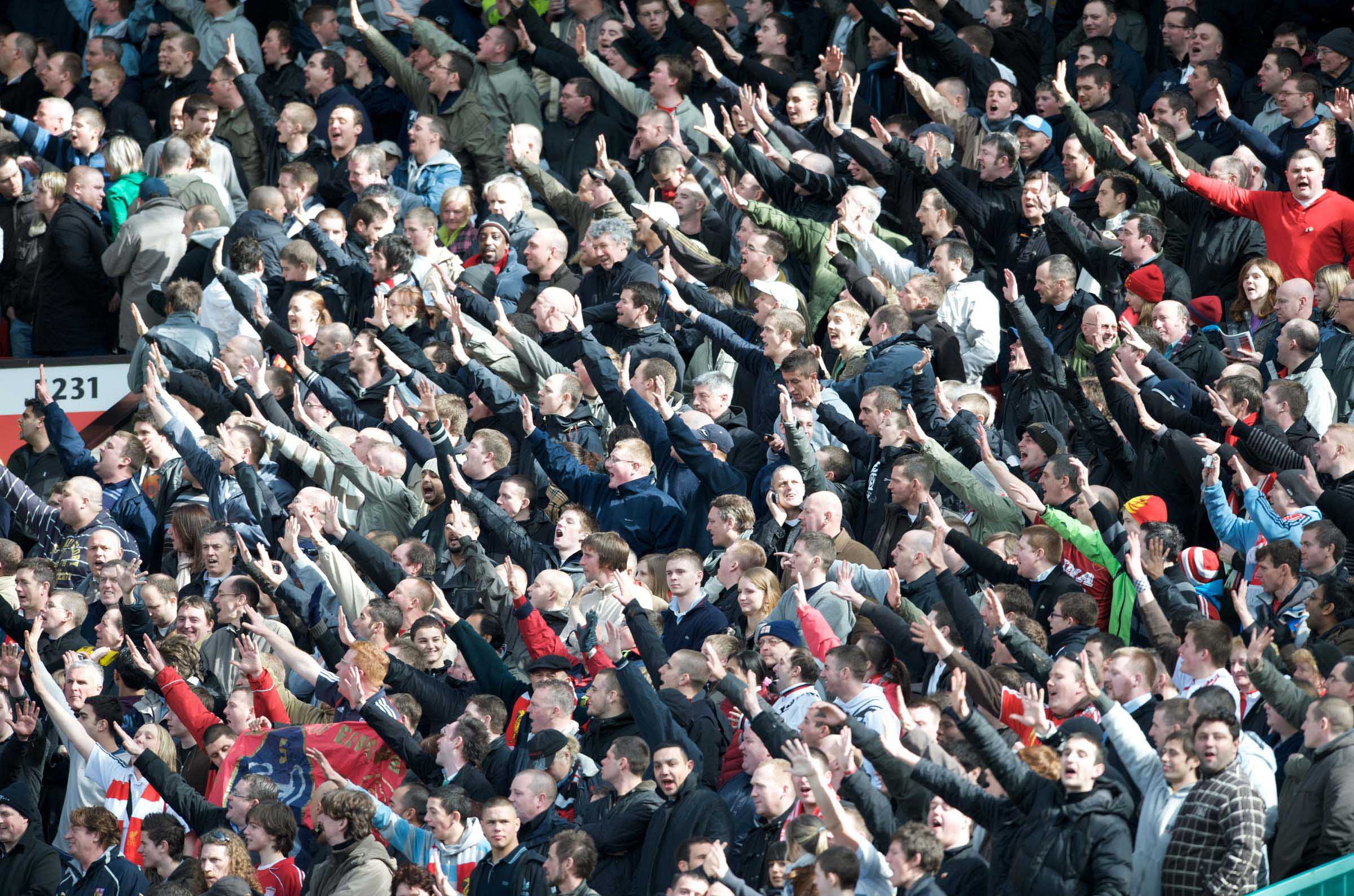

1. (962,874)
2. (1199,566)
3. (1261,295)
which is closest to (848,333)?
(1261,295)

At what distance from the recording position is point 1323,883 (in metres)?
6.96

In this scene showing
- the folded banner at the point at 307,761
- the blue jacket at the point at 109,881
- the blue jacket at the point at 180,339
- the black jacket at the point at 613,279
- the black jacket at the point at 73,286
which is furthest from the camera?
the black jacket at the point at 73,286

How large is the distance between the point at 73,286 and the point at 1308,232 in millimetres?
7920

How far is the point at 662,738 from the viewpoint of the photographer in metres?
9.09

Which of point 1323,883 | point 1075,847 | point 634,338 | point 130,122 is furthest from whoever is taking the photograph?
point 130,122

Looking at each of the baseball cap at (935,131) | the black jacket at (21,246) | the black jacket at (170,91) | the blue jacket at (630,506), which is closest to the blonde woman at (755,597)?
the blue jacket at (630,506)

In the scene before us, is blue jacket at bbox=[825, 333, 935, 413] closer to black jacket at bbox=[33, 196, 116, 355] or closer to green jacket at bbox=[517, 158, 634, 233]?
green jacket at bbox=[517, 158, 634, 233]

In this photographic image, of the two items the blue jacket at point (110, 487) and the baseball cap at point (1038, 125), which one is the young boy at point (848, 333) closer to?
the baseball cap at point (1038, 125)

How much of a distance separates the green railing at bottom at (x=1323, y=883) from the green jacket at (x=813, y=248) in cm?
658

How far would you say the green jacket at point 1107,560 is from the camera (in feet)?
32.4

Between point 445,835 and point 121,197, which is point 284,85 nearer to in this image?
point 121,197

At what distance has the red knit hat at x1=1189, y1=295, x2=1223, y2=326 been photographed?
39.8ft

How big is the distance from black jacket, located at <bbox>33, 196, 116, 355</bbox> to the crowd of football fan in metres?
0.04

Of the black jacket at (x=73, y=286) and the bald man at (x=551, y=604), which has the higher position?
the bald man at (x=551, y=604)
